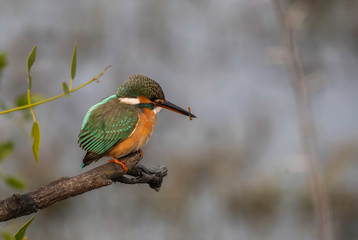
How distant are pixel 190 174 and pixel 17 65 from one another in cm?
196

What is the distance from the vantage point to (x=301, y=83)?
2848 mm

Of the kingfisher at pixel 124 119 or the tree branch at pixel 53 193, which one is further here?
the kingfisher at pixel 124 119

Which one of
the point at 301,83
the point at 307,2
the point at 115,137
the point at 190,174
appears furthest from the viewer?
the point at 307,2

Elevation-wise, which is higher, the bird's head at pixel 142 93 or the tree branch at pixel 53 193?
the bird's head at pixel 142 93

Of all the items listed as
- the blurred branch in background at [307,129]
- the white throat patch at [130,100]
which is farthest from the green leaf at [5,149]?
the blurred branch in background at [307,129]

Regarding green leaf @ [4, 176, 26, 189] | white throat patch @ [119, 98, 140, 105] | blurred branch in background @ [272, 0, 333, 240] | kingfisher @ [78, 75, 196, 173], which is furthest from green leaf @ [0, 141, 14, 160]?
blurred branch in background @ [272, 0, 333, 240]

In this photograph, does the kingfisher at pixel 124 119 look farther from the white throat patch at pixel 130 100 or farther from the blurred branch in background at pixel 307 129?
the blurred branch in background at pixel 307 129

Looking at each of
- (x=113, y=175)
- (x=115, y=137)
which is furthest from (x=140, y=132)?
(x=113, y=175)

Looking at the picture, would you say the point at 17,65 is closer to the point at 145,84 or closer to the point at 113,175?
the point at 145,84

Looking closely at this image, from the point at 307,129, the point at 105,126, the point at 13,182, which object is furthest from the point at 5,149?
the point at 307,129

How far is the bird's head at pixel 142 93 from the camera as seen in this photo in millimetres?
1711

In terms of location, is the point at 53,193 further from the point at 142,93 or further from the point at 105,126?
the point at 142,93

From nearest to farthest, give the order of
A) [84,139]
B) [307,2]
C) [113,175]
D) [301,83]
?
[113,175] < [84,139] < [301,83] < [307,2]

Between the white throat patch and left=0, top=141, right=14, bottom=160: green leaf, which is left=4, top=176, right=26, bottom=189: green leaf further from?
the white throat patch
